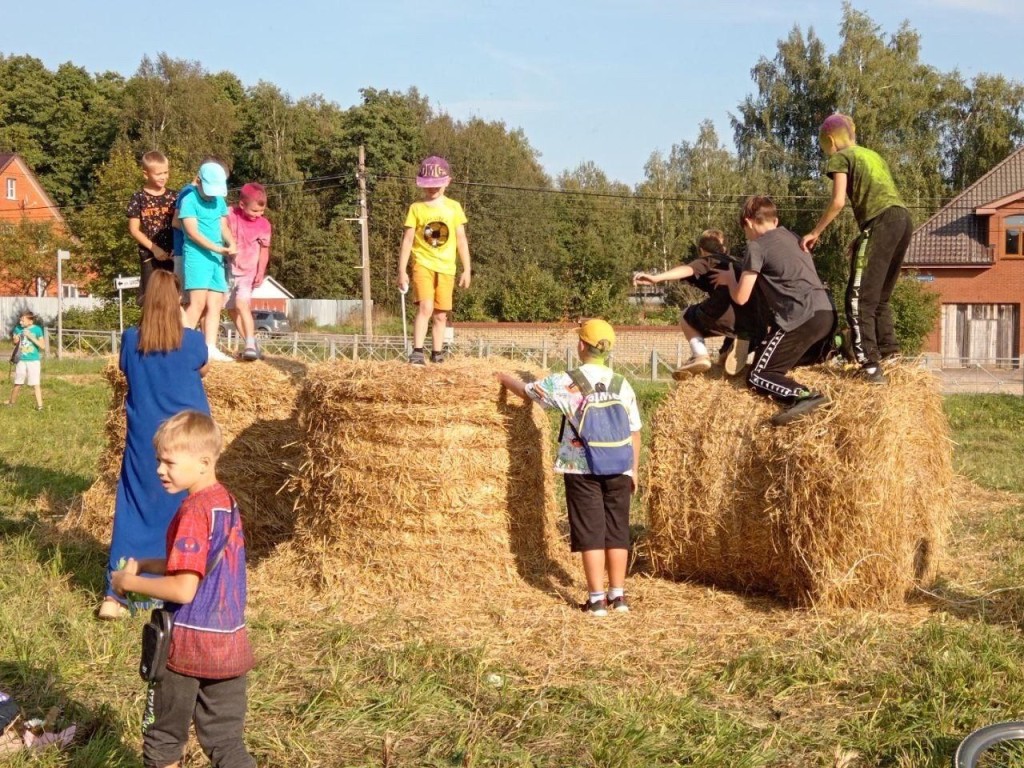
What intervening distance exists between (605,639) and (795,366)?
2.39 m

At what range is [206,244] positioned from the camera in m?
8.23

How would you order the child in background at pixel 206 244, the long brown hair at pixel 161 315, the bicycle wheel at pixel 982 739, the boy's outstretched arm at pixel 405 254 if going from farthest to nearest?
the child in background at pixel 206 244 → the boy's outstretched arm at pixel 405 254 → the long brown hair at pixel 161 315 → the bicycle wheel at pixel 982 739

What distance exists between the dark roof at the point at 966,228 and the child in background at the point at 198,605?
42.7 metres

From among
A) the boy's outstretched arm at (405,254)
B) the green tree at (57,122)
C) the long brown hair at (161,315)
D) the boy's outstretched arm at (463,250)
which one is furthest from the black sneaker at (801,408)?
the green tree at (57,122)

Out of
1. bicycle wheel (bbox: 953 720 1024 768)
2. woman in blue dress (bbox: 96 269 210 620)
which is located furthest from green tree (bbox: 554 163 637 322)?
bicycle wheel (bbox: 953 720 1024 768)

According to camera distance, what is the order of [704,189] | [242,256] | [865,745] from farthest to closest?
[704,189] → [242,256] → [865,745]

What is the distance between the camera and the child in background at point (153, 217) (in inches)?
335

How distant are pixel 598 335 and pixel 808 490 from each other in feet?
5.12

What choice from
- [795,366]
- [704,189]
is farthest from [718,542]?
[704,189]

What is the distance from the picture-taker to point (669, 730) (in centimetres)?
467

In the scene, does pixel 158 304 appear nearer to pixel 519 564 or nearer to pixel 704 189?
pixel 519 564

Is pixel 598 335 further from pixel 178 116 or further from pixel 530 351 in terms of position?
pixel 178 116

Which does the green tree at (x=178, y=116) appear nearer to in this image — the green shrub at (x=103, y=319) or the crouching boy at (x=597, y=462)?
the green shrub at (x=103, y=319)

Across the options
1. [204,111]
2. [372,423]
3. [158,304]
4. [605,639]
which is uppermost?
[204,111]
